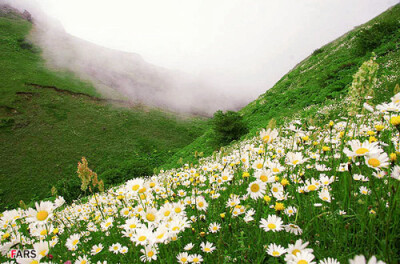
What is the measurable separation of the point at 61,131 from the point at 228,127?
1580 inches

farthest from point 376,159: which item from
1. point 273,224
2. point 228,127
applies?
point 228,127

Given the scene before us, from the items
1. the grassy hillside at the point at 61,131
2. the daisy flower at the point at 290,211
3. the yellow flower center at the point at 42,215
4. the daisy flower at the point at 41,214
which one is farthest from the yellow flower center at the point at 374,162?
the grassy hillside at the point at 61,131

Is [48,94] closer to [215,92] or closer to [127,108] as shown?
[127,108]

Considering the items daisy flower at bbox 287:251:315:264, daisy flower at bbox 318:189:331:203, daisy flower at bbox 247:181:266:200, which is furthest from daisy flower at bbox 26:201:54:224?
daisy flower at bbox 318:189:331:203

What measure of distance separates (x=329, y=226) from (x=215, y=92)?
14704cm

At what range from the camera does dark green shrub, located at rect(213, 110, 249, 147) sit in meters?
19.9

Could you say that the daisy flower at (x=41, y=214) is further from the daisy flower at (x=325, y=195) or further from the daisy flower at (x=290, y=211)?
the daisy flower at (x=325, y=195)

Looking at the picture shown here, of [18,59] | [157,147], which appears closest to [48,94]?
[18,59]

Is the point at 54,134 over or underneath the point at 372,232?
underneath

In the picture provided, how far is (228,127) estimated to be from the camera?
19844mm

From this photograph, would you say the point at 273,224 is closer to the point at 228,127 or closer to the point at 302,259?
the point at 302,259

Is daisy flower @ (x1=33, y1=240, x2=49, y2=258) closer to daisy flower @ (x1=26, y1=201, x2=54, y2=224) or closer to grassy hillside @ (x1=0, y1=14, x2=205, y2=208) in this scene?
daisy flower @ (x1=26, y1=201, x2=54, y2=224)

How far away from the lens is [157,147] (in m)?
46.8

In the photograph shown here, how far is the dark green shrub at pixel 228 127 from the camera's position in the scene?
19.9m
